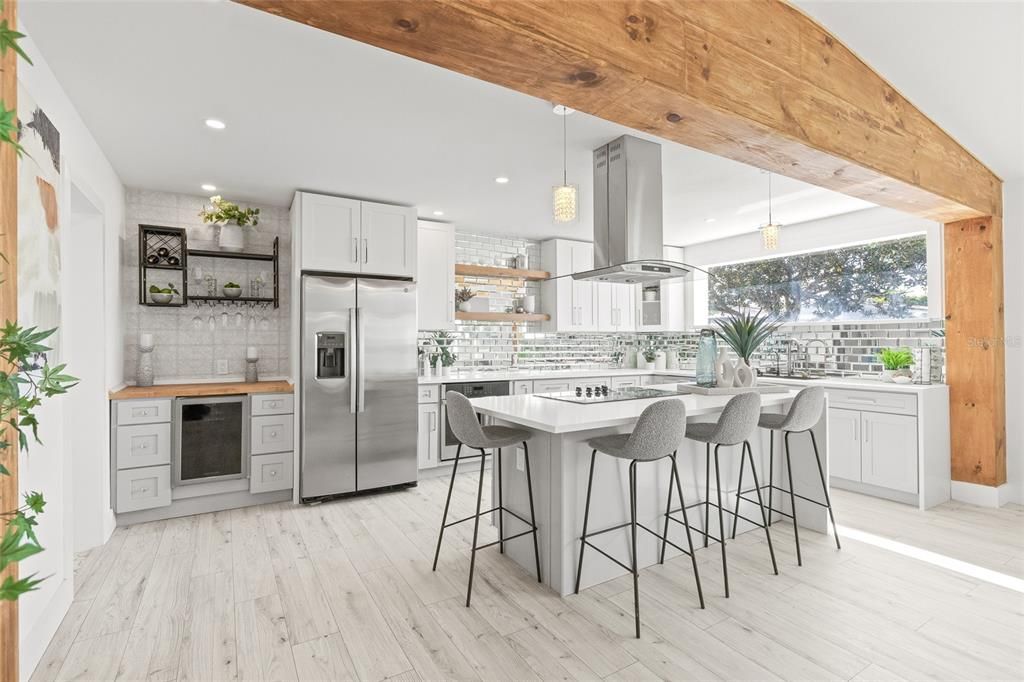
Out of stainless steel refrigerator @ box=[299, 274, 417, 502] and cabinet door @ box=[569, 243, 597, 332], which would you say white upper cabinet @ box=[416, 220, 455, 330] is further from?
cabinet door @ box=[569, 243, 597, 332]

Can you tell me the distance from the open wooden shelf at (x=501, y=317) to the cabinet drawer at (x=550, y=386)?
2.66 feet

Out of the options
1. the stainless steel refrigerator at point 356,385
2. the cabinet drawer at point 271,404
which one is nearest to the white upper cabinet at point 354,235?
the stainless steel refrigerator at point 356,385

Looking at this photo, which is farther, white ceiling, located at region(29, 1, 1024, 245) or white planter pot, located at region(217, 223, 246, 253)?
white planter pot, located at region(217, 223, 246, 253)

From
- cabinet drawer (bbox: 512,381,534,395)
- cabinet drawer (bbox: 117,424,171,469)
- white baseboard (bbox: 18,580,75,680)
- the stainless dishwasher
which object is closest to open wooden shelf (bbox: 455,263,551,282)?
cabinet drawer (bbox: 512,381,534,395)

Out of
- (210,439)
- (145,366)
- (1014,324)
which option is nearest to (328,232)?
(145,366)

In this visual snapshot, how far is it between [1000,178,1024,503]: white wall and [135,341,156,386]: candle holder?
21.1ft

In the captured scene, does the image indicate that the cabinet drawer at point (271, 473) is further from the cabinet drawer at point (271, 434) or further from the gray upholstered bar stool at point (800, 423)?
the gray upholstered bar stool at point (800, 423)

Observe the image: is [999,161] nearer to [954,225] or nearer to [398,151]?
[954,225]

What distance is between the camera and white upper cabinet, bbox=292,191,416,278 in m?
4.13

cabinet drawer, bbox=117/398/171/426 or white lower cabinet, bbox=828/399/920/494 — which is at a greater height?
cabinet drawer, bbox=117/398/171/426

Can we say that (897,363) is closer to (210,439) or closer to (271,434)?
(271,434)

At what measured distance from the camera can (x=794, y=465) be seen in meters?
3.57

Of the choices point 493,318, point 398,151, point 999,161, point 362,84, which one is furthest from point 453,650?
point 999,161

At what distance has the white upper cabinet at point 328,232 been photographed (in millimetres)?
4113
